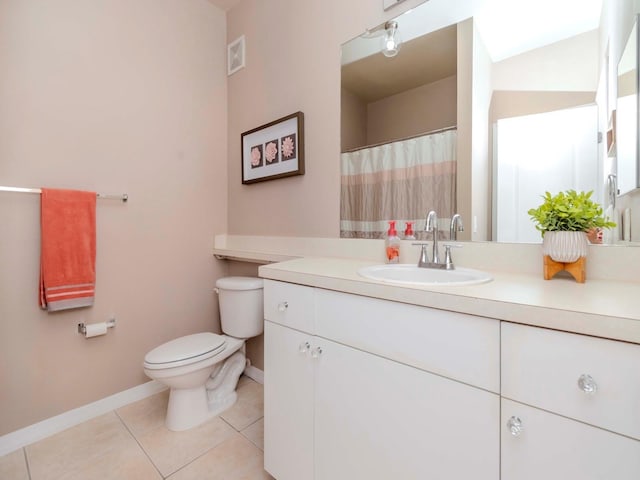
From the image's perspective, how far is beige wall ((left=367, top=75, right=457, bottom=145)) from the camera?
4.11 feet

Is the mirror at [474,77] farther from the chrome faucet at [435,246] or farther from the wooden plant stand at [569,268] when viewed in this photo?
the wooden plant stand at [569,268]

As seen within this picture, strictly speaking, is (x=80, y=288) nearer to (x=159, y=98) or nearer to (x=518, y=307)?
(x=159, y=98)

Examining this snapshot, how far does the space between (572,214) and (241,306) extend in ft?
5.19

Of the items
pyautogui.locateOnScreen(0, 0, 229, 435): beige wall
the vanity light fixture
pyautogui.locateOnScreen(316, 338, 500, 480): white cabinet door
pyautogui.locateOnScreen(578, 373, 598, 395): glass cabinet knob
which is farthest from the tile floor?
the vanity light fixture

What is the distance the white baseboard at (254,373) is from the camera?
2.03 m

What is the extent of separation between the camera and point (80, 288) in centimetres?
159

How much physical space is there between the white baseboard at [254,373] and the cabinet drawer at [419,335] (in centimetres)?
124

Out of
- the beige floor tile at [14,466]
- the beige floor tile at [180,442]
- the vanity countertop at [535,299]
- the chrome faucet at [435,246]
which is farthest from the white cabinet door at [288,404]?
the beige floor tile at [14,466]

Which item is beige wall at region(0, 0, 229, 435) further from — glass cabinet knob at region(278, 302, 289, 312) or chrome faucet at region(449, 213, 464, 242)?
chrome faucet at region(449, 213, 464, 242)

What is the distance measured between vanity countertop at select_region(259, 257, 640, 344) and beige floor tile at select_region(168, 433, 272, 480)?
3.11ft

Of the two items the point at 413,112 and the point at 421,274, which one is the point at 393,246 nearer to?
the point at 421,274

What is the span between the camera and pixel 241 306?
1787mm

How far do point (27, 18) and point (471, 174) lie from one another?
2218 millimetres

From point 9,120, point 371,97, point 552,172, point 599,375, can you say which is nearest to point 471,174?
point 552,172
